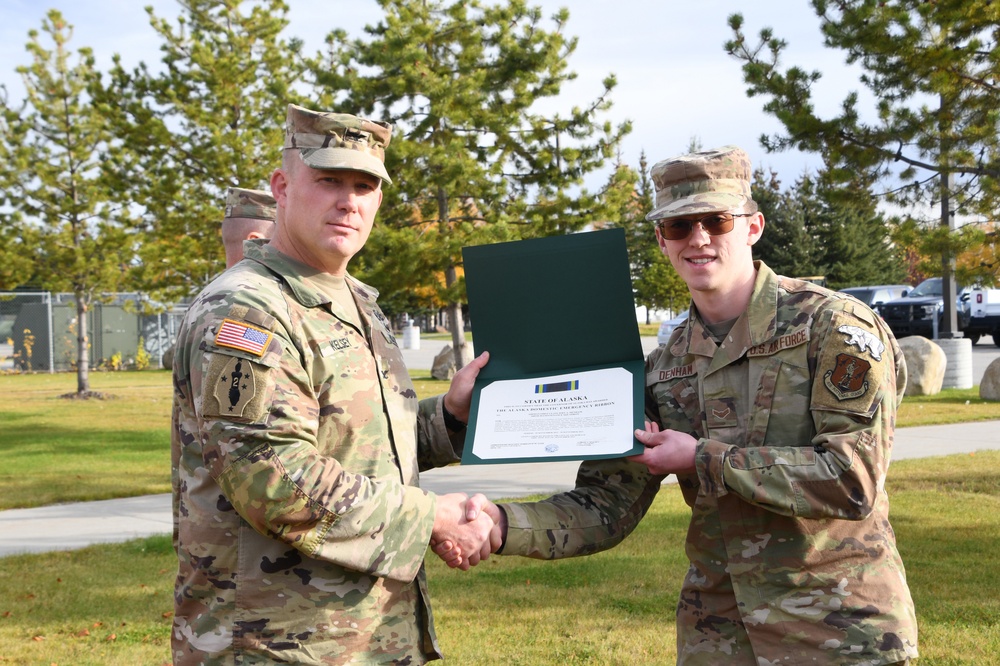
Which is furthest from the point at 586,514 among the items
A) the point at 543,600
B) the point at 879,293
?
the point at 879,293

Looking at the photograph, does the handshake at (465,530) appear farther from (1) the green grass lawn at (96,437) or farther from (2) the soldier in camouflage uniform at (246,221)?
(1) the green grass lawn at (96,437)

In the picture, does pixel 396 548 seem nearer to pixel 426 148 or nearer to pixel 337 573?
pixel 337 573

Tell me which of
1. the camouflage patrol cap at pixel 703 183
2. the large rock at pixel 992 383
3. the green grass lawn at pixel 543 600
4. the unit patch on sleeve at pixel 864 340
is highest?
the camouflage patrol cap at pixel 703 183

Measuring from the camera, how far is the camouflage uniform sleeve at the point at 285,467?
242 cm

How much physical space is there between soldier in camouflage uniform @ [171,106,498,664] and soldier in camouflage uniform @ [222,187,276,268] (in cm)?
319

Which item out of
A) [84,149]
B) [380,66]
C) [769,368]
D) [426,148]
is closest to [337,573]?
[769,368]

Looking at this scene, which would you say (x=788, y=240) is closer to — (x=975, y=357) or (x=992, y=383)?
(x=975, y=357)

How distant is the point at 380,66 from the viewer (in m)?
13.1

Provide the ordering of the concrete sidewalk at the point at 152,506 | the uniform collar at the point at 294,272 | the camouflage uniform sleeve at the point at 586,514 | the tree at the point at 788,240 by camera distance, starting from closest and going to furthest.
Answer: the uniform collar at the point at 294,272, the camouflage uniform sleeve at the point at 586,514, the concrete sidewalk at the point at 152,506, the tree at the point at 788,240

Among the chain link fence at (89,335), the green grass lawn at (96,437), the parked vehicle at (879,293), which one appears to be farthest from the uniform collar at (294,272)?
the parked vehicle at (879,293)

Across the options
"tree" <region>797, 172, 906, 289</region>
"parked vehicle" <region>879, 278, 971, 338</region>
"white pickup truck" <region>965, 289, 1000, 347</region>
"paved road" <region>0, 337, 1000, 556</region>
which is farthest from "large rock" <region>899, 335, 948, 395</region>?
"tree" <region>797, 172, 906, 289</region>

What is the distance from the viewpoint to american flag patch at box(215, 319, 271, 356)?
247 centimetres

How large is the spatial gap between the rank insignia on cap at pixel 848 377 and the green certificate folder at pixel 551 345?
1.88 ft

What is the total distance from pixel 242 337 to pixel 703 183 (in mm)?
1449
